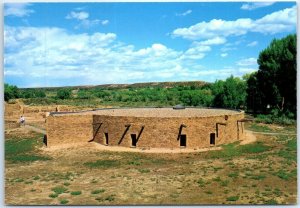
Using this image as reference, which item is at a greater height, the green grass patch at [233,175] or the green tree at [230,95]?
the green tree at [230,95]

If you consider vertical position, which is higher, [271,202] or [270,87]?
[270,87]

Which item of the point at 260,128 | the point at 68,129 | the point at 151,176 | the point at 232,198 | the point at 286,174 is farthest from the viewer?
the point at 260,128

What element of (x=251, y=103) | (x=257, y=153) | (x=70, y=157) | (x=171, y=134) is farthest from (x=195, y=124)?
(x=251, y=103)

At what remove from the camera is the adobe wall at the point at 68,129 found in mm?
24141

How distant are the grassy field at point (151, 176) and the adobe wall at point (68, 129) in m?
1.16

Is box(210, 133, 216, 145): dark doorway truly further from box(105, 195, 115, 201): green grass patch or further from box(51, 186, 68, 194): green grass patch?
box(51, 186, 68, 194): green grass patch

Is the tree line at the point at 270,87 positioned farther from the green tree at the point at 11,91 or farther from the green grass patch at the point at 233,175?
the green tree at the point at 11,91

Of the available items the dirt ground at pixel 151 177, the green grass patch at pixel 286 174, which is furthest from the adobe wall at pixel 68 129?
the green grass patch at pixel 286 174

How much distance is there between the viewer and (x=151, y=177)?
1750cm

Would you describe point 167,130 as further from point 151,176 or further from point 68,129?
point 68,129

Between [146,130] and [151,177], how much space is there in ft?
17.7

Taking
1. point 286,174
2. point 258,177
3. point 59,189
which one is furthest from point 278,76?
point 59,189

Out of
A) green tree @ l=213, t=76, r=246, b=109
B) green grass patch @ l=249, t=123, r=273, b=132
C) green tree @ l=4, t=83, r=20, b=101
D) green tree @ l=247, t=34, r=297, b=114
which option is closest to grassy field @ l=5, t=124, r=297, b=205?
green grass patch @ l=249, t=123, r=273, b=132

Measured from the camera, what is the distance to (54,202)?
15.1m
